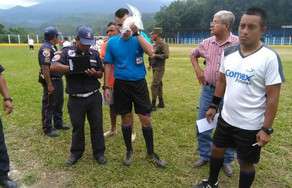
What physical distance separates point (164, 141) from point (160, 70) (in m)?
2.88

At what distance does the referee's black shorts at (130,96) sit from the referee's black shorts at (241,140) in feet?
4.38

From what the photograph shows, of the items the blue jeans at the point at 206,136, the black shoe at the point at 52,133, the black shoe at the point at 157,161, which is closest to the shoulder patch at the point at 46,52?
the black shoe at the point at 52,133

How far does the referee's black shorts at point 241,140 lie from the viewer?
12.1ft

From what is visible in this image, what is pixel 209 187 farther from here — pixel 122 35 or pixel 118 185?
pixel 122 35

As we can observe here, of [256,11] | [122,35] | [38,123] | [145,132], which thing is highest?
[256,11]

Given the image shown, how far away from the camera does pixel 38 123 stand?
291 inches

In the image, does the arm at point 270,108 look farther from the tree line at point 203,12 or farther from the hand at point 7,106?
the tree line at point 203,12

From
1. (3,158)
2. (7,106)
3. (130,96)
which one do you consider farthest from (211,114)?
(3,158)

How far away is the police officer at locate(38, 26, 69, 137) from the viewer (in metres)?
6.01

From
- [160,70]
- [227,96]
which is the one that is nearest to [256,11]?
[227,96]

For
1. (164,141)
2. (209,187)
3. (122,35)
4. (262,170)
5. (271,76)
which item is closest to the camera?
(271,76)

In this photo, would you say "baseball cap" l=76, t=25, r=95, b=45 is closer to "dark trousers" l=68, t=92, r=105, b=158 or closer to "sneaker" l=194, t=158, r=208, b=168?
"dark trousers" l=68, t=92, r=105, b=158

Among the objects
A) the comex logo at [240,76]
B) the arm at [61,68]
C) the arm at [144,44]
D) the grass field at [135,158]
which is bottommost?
the grass field at [135,158]

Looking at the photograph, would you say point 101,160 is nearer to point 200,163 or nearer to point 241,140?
point 200,163
